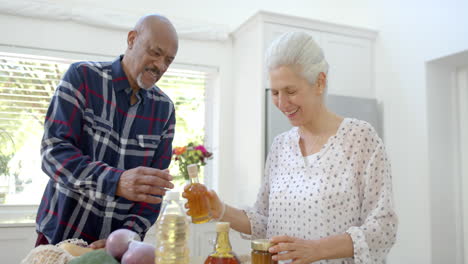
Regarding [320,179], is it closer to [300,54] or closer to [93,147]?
[300,54]

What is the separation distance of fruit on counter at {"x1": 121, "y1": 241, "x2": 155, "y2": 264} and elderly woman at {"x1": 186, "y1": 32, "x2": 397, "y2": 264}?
45cm

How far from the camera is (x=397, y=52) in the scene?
341 cm

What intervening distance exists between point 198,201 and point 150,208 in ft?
1.26

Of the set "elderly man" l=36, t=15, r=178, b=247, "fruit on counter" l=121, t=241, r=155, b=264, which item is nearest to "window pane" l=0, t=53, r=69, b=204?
"elderly man" l=36, t=15, r=178, b=247

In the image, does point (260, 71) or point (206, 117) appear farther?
point (206, 117)

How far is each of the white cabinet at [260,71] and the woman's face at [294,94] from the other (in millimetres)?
1797

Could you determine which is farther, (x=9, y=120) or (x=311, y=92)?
(x=9, y=120)

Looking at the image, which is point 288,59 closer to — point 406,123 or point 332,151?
point 332,151

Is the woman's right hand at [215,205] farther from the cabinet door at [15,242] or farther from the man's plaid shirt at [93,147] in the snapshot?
the cabinet door at [15,242]

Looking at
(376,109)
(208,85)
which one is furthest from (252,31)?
(376,109)

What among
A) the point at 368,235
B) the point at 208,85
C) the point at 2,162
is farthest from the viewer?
the point at 208,85

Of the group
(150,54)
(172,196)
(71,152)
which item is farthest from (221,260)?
(150,54)

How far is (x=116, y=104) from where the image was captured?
144 centimetres

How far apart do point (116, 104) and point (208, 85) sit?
7.77 ft
